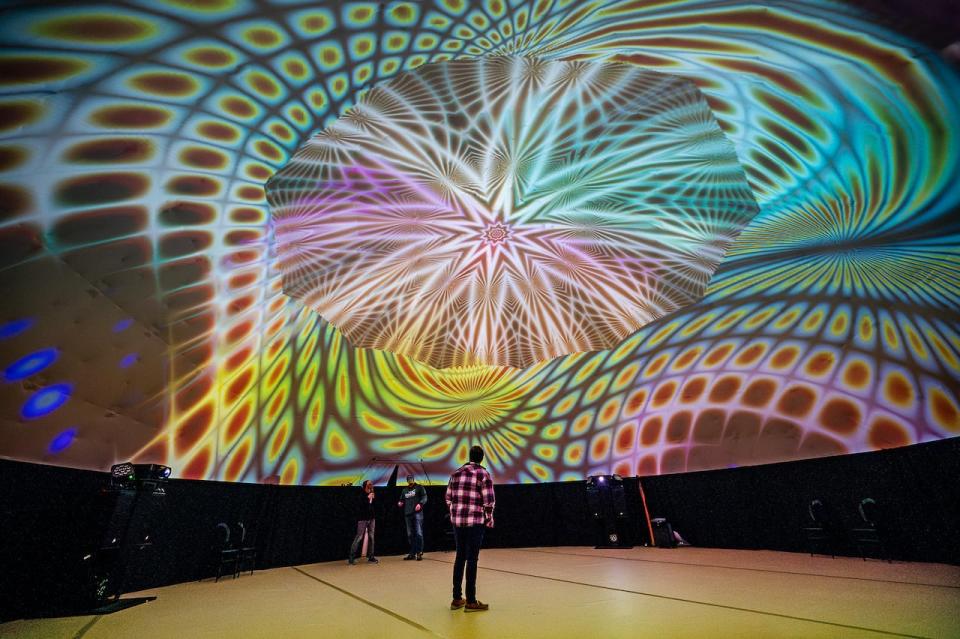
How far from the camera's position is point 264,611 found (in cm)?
632

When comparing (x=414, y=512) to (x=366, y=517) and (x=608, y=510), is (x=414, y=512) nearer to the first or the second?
(x=366, y=517)

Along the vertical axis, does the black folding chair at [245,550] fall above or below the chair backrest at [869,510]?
below

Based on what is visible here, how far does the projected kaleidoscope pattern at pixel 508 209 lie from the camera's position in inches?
391

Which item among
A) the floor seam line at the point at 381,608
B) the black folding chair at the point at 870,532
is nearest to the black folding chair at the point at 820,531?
the black folding chair at the point at 870,532

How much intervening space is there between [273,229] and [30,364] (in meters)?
5.44

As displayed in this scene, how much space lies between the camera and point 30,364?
7.96 meters

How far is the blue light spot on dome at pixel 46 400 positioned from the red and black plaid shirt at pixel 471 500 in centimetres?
805

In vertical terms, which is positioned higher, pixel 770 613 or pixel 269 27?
pixel 269 27

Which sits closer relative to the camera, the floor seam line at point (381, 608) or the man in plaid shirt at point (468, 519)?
the floor seam line at point (381, 608)

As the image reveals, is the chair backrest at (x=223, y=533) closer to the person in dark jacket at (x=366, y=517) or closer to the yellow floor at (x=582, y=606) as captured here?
the yellow floor at (x=582, y=606)

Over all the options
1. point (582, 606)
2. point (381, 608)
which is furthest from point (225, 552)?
point (582, 606)

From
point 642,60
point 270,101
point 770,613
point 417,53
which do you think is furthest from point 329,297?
point 770,613

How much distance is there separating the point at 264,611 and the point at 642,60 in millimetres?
11291

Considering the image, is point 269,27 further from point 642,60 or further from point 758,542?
point 758,542
